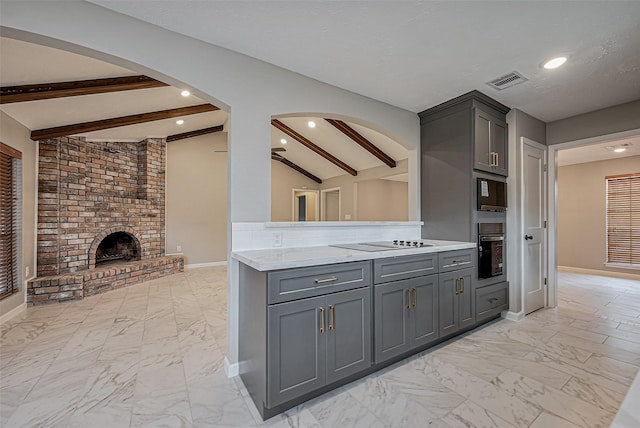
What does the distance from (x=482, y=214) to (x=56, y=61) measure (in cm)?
433

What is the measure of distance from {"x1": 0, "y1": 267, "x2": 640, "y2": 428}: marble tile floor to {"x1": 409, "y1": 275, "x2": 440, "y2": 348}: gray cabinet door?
180 mm

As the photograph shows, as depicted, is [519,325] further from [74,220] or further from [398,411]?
[74,220]

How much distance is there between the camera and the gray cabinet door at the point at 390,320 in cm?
204

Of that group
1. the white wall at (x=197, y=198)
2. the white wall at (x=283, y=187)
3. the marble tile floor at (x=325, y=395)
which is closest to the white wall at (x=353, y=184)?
the white wall at (x=283, y=187)

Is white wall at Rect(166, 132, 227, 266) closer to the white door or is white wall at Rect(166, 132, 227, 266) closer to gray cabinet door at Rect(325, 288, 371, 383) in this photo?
gray cabinet door at Rect(325, 288, 371, 383)

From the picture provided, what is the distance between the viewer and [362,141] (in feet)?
19.6

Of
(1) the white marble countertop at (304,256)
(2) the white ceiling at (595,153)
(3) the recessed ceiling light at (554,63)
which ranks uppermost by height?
(3) the recessed ceiling light at (554,63)

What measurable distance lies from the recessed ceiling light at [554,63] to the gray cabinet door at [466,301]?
1931mm

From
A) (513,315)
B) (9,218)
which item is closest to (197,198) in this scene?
(9,218)

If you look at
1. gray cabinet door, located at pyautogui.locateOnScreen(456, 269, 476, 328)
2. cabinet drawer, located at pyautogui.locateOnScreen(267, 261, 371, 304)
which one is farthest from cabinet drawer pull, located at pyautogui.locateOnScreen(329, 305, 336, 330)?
gray cabinet door, located at pyautogui.locateOnScreen(456, 269, 476, 328)

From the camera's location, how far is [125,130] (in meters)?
5.00

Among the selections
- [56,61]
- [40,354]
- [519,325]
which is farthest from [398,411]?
[56,61]

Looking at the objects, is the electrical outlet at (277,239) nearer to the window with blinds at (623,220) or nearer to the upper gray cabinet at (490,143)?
the upper gray cabinet at (490,143)

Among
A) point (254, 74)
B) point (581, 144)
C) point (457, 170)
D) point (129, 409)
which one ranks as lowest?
point (129, 409)
